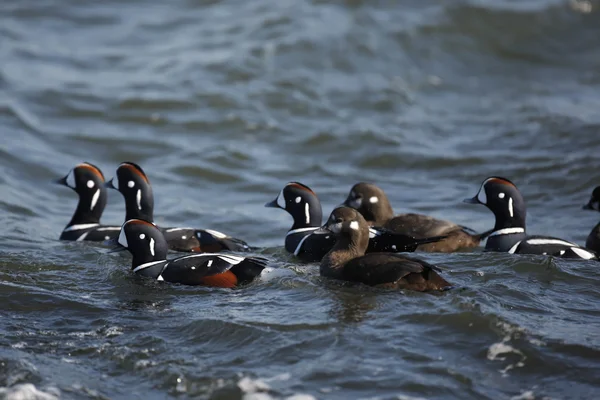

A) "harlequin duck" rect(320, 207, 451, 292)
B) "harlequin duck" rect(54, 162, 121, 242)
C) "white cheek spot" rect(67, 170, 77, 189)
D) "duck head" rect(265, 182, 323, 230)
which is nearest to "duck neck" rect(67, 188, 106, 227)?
"harlequin duck" rect(54, 162, 121, 242)

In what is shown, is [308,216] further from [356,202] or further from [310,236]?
[356,202]

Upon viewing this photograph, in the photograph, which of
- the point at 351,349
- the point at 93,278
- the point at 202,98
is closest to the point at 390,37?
the point at 202,98

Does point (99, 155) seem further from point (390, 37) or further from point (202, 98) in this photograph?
point (390, 37)

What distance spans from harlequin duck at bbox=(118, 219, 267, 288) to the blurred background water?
154 millimetres

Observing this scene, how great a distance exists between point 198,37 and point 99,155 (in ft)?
21.7

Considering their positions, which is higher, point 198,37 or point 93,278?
point 198,37

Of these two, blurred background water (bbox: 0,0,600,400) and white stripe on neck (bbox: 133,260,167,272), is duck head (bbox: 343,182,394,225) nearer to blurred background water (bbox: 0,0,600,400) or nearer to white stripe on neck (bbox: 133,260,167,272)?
blurred background water (bbox: 0,0,600,400)

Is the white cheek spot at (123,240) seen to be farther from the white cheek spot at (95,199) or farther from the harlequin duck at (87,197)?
the white cheek spot at (95,199)

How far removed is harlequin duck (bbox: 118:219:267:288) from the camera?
831 centimetres

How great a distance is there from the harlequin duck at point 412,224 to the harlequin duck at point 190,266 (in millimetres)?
2174

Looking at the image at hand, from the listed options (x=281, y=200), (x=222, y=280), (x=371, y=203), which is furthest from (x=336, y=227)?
(x=371, y=203)

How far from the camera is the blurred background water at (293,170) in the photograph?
6496 mm

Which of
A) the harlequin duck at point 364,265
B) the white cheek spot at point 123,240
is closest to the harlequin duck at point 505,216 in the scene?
the harlequin duck at point 364,265

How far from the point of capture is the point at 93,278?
8.68 m
